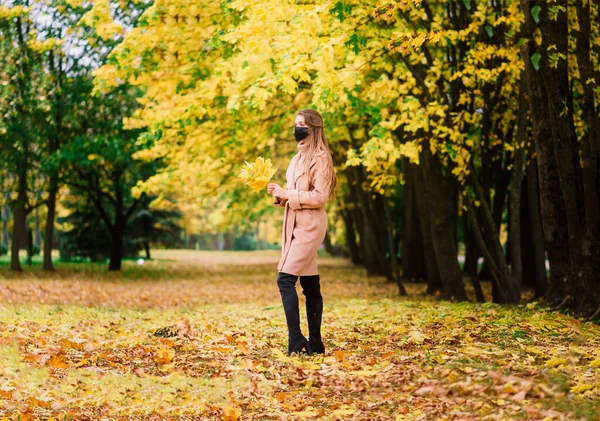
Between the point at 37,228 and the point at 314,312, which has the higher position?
the point at 37,228

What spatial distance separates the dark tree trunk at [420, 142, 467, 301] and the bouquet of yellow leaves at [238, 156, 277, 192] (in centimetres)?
719

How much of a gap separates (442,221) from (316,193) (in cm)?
758

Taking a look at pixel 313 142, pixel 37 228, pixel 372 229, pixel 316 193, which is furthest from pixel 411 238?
pixel 37 228

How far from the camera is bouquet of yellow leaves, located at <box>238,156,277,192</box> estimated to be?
6430mm

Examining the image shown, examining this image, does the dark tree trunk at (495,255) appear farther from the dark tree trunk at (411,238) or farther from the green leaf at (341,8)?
the dark tree trunk at (411,238)

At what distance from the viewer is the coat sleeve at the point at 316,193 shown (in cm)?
641

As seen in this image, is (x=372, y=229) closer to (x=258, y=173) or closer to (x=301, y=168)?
(x=301, y=168)

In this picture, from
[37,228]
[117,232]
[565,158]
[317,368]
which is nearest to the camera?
[317,368]

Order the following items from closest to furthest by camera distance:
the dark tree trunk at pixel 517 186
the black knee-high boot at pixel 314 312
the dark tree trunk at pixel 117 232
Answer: the black knee-high boot at pixel 314 312 → the dark tree trunk at pixel 517 186 → the dark tree trunk at pixel 117 232

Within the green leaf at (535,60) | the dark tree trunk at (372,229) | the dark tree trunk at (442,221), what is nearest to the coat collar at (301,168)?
the green leaf at (535,60)

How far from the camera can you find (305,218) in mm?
6512

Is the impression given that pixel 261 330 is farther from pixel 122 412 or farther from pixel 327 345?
pixel 122 412


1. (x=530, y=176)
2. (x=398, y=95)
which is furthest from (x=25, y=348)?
(x=530, y=176)

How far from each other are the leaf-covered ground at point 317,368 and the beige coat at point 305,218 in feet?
2.95
